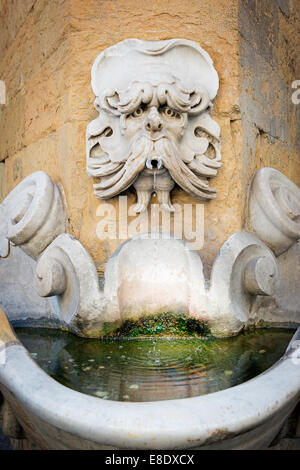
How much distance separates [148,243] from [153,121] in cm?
53

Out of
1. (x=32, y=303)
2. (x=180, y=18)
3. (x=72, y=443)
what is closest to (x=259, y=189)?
(x=180, y=18)

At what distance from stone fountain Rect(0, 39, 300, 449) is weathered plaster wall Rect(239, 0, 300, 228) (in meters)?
0.21

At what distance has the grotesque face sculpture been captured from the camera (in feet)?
5.68

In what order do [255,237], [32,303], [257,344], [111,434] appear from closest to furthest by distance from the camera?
1. [111,434]
2. [257,344]
3. [255,237]
4. [32,303]

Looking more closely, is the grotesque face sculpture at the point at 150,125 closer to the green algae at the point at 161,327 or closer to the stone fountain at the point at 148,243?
the stone fountain at the point at 148,243

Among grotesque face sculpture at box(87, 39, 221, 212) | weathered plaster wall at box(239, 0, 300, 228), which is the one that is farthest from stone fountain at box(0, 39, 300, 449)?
weathered plaster wall at box(239, 0, 300, 228)

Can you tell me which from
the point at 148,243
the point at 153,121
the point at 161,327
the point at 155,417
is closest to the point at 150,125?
the point at 153,121

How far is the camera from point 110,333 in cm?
167

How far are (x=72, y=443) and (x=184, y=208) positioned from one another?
48.8 inches

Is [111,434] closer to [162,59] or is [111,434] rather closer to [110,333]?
[110,333]

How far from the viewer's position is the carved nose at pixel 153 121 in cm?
169

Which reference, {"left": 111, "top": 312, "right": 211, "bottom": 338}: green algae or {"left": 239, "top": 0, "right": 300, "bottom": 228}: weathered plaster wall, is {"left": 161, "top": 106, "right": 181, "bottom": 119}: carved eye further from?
{"left": 111, "top": 312, "right": 211, "bottom": 338}: green algae

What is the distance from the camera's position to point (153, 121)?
66.6 inches

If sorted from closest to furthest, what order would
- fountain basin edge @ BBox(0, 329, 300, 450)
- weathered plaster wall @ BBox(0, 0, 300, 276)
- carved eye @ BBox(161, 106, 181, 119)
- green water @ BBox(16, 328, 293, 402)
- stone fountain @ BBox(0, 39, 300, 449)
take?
fountain basin edge @ BBox(0, 329, 300, 450)
green water @ BBox(16, 328, 293, 402)
stone fountain @ BBox(0, 39, 300, 449)
carved eye @ BBox(161, 106, 181, 119)
weathered plaster wall @ BBox(0, 0, 300, 276)
